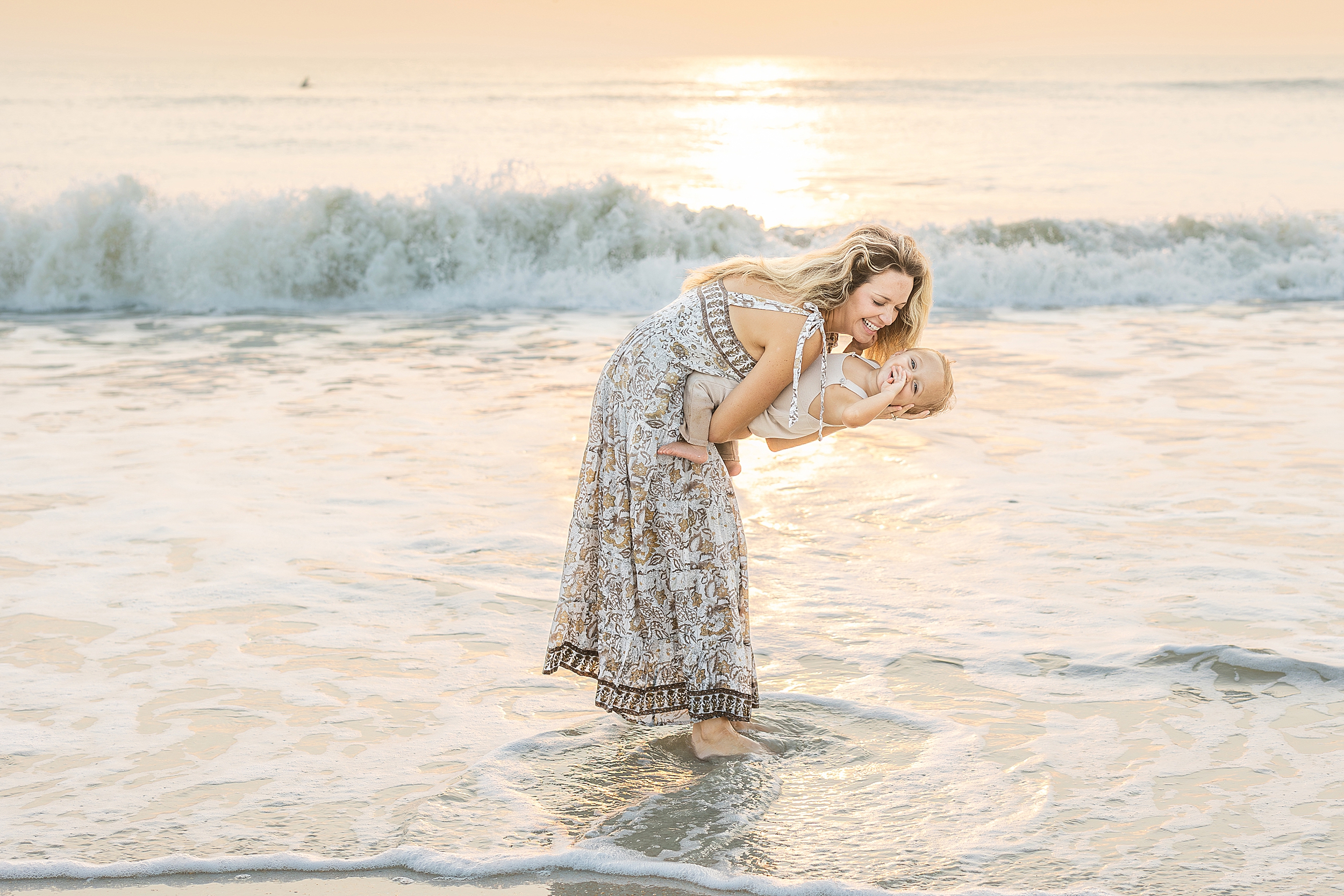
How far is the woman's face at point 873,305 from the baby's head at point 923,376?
0.42 feet

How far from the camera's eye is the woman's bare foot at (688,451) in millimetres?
3508

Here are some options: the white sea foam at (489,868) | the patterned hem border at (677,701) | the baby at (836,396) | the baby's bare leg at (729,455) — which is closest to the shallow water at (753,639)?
A: the white sea foam at (489,868)

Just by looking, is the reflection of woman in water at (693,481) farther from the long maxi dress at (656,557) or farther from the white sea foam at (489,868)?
the white sea foam at (489,868)

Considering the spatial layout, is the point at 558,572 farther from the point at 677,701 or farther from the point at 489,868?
the point at 489,868

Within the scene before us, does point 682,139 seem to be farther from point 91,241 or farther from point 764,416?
point 764,416

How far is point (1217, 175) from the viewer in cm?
2577

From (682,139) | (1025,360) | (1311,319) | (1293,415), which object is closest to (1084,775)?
(1293,415)

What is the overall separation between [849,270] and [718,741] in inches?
64.0

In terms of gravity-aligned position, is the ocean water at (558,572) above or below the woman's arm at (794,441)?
below

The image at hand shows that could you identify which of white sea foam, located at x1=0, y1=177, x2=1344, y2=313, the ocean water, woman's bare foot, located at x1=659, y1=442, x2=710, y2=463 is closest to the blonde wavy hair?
woman's bare foot, located at x1=659, y1=442, x2=710, y2=463

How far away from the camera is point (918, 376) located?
3.34 metres

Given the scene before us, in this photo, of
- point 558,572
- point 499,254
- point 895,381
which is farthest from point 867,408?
point 499,254

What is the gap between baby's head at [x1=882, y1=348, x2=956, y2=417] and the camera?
10.9 feet

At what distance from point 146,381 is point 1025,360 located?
25.9 ft
